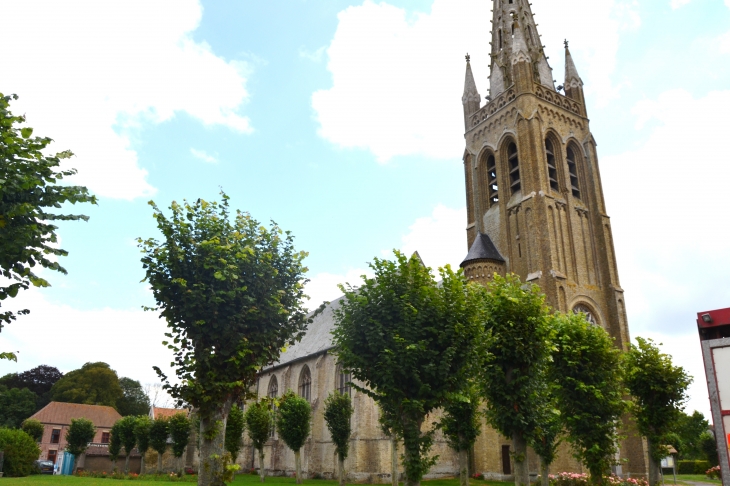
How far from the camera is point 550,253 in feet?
119

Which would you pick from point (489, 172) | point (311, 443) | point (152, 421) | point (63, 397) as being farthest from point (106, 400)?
point (489, 172)

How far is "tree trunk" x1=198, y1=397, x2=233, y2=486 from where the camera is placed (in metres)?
15.1

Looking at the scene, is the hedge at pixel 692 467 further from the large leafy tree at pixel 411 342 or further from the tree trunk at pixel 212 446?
the tree trunk at pixel 212 446

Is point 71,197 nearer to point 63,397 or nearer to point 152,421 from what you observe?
point 152,421

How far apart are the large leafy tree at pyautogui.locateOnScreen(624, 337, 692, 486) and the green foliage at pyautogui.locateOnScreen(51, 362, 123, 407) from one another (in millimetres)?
71672

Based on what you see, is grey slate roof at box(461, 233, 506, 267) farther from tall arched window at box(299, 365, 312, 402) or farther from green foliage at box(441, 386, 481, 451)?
tall arched window at box(299, 365, 312, 402)

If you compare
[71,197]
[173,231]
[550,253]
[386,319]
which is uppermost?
[550,253]

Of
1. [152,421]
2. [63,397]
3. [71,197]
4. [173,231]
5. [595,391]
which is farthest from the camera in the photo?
[63,397]

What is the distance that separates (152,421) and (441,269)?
40096mm

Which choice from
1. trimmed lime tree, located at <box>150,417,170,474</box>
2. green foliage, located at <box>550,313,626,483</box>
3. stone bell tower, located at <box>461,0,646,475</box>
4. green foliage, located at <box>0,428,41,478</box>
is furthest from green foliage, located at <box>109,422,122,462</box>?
green foliage, located at <box>550,313,626,483</box>

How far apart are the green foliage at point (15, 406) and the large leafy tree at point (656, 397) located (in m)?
71.2

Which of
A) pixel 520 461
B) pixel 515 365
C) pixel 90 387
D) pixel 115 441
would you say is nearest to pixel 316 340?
pixel 115 441

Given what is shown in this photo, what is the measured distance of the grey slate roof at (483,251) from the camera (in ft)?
124

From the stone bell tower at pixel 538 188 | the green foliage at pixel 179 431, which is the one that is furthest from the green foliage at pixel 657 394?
the green foliage at pixel 179 431
